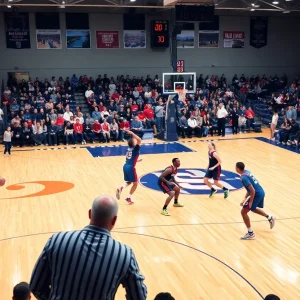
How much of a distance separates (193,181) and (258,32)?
20.3m

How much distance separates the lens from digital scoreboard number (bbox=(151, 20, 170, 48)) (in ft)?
85.3

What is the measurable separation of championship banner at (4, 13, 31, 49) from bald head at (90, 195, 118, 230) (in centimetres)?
2519

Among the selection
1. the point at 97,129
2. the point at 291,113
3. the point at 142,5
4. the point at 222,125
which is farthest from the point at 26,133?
the point at 291,113

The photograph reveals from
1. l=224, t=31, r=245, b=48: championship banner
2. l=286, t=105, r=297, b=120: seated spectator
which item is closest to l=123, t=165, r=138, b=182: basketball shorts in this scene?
l=286, t=105, r=297, b=120: seated spectator

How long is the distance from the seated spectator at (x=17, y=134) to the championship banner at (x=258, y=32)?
697 inches

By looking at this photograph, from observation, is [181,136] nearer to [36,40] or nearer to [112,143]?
[112,143]

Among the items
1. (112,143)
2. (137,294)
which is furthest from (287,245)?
(112,143)

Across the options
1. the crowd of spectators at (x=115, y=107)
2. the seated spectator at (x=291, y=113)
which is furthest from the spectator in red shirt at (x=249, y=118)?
the seated spectator at (x=291, y=113)

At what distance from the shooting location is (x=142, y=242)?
790 cm

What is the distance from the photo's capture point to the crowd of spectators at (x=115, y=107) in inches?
788

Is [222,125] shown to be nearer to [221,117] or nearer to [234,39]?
[221,117]

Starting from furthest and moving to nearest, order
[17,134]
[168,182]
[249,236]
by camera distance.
Result: 1. [17,134]
2. [168,182]
3. [249,236]

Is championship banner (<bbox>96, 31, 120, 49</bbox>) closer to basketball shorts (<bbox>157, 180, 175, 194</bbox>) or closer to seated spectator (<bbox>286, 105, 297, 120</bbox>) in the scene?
seated spectator (<bbox>286, 105, 297, 120</bbox>)

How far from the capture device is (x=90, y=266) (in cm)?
229
